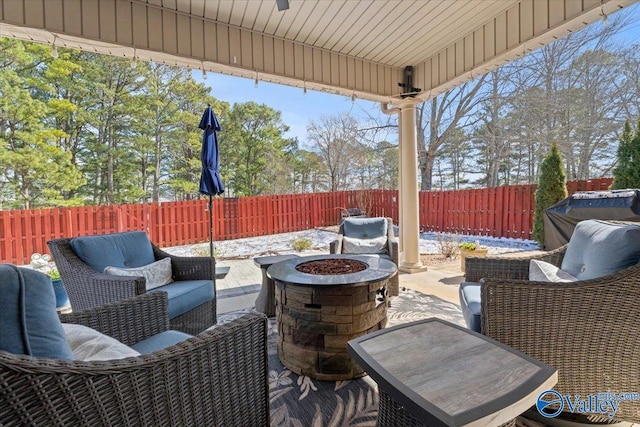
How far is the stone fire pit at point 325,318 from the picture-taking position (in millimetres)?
1955

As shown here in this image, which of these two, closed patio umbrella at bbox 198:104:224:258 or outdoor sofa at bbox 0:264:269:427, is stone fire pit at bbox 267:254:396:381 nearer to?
outdoor sofa at bbox 0:264:269:427

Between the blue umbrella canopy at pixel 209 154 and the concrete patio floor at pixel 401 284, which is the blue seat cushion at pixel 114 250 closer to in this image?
the concrete patio floor at pixel 401 284

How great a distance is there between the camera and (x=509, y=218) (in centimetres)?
716

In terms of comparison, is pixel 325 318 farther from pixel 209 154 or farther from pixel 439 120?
pixel 439 120

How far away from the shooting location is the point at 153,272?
8.18 feet

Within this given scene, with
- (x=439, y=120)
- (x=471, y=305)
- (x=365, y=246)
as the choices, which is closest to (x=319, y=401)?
(x=471, y=305)

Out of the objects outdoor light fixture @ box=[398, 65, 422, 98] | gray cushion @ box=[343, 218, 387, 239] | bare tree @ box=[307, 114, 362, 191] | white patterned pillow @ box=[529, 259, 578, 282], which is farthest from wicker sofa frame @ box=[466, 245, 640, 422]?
bare tree @ box=[307, 114, 362, 191]

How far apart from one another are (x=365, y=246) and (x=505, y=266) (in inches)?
69.1

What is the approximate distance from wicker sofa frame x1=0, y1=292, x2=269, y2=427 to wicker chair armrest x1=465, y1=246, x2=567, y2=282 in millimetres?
1739

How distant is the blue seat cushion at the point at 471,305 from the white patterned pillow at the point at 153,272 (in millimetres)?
2183

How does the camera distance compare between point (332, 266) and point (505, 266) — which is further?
point (332, 266)

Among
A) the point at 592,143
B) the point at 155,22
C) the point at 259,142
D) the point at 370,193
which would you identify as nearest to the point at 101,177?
the point at 259,142

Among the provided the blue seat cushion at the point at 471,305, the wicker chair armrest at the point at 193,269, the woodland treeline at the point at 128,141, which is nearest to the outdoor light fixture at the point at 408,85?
the blue seat cushion at the point at 471,305

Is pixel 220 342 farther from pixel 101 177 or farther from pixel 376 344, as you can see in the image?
pixel 101 177
